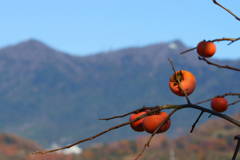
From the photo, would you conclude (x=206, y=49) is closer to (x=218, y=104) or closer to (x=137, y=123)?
(x=218, y=104)

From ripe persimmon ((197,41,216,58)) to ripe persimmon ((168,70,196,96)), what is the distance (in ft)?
1.40

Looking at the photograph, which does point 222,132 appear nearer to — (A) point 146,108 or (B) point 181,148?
(B) point 181,148

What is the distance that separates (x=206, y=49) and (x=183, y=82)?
1.79 feet

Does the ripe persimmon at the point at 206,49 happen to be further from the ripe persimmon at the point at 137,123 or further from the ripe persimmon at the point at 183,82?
the ripe persimmon at the point at 137,123

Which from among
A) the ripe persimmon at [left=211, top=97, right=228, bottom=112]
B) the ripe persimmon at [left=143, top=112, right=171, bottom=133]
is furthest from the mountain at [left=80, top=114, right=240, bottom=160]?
the ripe persimmon at [left=143, top=112, right=171, bottom=133]

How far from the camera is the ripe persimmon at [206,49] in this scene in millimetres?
2906

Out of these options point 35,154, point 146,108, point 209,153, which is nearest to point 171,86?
point 146,108

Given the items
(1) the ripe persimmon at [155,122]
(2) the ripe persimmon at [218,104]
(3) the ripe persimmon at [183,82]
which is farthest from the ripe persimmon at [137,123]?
(2) the ripe persimmon at [218,104]

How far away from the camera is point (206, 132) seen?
17500cm

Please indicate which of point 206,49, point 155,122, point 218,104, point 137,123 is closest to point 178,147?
point 206,49

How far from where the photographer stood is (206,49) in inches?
116

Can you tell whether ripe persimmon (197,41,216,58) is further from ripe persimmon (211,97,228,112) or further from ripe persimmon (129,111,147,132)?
ripe persimmon (129,111,147,132)

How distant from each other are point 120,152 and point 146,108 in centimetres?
15098

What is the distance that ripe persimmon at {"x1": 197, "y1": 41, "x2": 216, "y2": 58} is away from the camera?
2.91 meters
